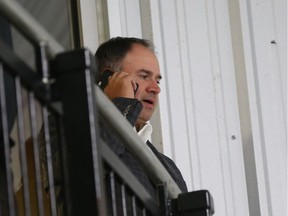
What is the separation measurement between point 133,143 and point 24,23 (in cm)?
66

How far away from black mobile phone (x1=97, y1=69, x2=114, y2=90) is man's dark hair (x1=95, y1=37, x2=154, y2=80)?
7 centimetres

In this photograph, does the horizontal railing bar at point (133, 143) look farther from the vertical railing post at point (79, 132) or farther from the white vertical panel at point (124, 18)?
the white vertical panel at point (124, 18)

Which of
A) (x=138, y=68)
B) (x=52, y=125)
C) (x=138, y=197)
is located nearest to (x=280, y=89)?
(x=138, y=68)

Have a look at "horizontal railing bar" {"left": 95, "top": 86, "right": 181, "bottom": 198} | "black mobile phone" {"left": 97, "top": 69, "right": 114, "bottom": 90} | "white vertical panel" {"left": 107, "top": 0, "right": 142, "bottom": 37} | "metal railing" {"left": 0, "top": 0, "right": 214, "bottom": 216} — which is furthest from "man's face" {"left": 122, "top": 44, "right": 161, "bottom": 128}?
"metal railing" {"left": 0, "top": 0, "right": 214, "bottom": 216}

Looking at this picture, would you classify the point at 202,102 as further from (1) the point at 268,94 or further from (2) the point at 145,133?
(2) the point at 145,133

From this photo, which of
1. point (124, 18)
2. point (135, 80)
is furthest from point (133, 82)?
point (124, 18)

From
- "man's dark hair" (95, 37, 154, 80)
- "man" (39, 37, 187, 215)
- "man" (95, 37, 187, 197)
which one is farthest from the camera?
"man's dark hair" (95, 37, 154, 80)

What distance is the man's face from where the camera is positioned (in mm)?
4246

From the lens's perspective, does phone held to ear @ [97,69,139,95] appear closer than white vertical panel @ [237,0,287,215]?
Yes

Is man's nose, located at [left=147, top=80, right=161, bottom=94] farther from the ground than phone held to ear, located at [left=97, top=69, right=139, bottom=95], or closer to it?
closer to it

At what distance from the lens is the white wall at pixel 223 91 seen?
5.49 meters

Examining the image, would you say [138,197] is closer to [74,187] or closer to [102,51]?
[74,187]

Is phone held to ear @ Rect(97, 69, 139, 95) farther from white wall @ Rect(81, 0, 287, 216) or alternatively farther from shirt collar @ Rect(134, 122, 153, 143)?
white wall @ Rect(81, 0, 287, 216)

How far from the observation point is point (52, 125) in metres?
3.75
